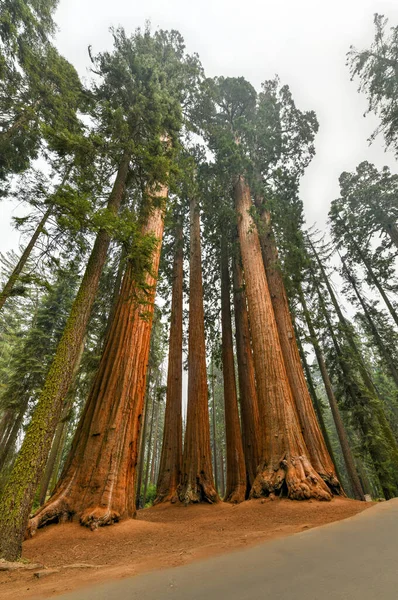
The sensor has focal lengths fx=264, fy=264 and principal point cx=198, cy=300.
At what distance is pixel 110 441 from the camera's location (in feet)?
13.1

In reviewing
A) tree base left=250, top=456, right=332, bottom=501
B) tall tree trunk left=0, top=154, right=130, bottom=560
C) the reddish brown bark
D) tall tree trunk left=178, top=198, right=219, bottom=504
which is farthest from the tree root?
tall tree trunk left=178, top=198, right=219, bottom=504

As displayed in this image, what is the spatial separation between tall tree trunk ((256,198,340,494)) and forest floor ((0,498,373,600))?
182cm

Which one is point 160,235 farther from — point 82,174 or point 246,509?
point 246,509

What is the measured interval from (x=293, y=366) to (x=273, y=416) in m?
2.27

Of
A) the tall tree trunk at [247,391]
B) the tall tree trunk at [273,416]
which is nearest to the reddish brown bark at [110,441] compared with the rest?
the tall tree trunk at [273,416]

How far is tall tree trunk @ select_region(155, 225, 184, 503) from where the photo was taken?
7457 mm

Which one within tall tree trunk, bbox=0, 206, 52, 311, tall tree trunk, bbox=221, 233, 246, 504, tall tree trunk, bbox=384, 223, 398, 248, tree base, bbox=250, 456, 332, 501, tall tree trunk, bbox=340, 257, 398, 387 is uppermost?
tall tree trunk, bbox=384, 223, 398, 248

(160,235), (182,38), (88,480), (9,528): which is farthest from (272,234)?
(182,38)

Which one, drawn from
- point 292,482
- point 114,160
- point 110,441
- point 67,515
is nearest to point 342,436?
point 292,482

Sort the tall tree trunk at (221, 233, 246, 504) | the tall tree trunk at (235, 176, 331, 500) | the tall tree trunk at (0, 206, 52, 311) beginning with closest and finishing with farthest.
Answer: the tall tree trunk at (235, 176, 331, 500) < the tall tree trunk at (0, 206, 52, 311) < the tall tree trunk at (221, 233, 246, 504)

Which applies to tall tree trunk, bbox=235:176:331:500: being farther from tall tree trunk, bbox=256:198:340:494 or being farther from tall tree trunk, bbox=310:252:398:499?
tall tree trunk, bbox=310:252:398:499

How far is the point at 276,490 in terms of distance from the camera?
447 centimetres

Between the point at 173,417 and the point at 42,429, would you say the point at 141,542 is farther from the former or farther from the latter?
the point at 173,417

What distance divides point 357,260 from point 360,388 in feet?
25.0
